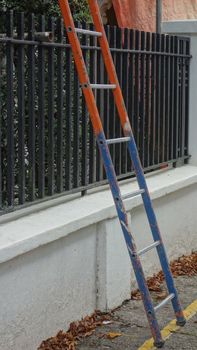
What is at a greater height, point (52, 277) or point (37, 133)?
point (37, 133)

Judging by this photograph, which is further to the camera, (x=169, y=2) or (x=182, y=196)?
(x=169, y=2)

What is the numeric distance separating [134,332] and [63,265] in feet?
2.47

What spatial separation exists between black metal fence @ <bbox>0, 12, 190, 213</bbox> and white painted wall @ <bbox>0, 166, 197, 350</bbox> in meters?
0.24

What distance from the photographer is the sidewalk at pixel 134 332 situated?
512 centimetres

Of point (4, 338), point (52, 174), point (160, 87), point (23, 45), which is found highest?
point (23, 45)

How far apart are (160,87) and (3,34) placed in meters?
2.84

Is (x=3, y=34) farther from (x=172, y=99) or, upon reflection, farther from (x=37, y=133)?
(x=172, y=99)

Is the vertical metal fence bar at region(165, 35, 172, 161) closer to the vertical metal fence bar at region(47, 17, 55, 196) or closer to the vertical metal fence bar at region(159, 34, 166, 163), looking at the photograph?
the vertical metal fence bar at region(159, 34, 166, 163)

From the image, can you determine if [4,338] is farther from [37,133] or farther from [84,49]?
[84,49]

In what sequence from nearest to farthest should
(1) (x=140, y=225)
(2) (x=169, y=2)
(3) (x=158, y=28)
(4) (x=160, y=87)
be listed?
1. (1) (x=140, y=225)
2. (4) (x=160, y=87)
3. (3) (x=158, y=28)
4. (2) (x=169, y=2)

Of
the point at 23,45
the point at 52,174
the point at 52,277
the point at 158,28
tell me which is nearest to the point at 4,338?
the point at 52,277

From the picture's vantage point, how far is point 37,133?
17.5ft

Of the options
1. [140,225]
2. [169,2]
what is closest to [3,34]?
[140,225]

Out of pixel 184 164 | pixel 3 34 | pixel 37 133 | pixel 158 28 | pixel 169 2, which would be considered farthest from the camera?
pixel 169 2
